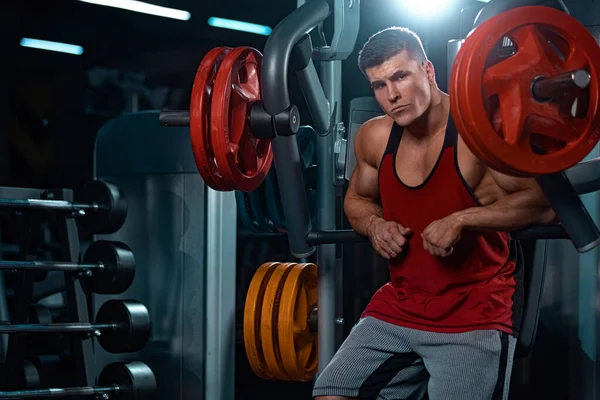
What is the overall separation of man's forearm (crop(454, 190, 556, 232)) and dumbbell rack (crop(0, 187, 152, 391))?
61.5 inches

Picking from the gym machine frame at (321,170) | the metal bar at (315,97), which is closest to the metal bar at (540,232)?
the gym machine frame at (321,170)

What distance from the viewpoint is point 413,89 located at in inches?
68.2

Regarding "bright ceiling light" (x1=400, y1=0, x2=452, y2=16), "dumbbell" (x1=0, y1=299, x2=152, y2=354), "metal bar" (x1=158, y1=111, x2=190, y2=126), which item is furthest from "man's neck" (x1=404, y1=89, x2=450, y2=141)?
"bright ceiling light" (x1=400, y1=0, x2=452, y2=16)

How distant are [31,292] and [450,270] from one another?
1.52 meters

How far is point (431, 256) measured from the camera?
5.69ft

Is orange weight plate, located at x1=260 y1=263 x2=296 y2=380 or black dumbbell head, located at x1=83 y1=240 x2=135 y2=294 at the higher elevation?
black dumbbell head, located at x1=83 y1=240 x2=135 y2=294

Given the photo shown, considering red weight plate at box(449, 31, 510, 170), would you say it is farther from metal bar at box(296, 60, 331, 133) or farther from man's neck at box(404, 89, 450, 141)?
metal bar at box(296, 60, 331, 133)

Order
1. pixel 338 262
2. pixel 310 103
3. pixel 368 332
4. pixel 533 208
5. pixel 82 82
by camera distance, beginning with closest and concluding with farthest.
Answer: pixel 533 208
pixel 368 332
pixel 310 103
pixel 338 262
pixel 82 82

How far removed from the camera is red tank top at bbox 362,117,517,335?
5.56 ft

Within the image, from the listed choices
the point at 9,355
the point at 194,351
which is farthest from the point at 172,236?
the point at 9,355

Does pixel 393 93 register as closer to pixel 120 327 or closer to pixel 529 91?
pixel 529 91

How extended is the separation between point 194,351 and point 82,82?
5554 millimetres

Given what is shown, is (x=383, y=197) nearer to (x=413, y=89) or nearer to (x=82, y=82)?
(x=413, y=89)

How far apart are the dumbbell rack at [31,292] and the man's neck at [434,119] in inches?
55.2
